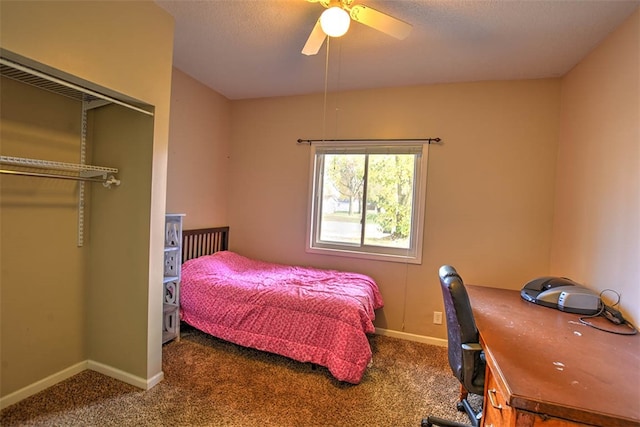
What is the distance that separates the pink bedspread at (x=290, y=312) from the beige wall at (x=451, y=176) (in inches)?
21.0

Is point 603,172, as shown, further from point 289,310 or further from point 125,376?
point 125,376

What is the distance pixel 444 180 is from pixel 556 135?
38.8 inches

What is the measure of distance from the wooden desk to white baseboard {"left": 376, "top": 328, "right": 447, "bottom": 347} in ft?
4.27

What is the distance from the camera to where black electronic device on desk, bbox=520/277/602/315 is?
1.70m

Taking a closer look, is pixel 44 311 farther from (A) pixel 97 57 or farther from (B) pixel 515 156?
(B) pixel 515 156

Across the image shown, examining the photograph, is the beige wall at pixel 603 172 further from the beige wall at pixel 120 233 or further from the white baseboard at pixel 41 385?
the white baseboard at pixel 41 385

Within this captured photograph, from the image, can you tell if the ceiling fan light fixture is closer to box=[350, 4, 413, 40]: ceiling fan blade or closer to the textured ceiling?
box=[350, 4, 413, 40]: ceiling fan blade

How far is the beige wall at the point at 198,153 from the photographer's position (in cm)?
283

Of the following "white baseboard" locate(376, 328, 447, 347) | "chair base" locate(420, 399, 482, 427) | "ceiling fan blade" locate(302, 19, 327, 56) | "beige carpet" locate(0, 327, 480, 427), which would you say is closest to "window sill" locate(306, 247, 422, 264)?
"white baseboard" locate(376, 328, 447, 347)

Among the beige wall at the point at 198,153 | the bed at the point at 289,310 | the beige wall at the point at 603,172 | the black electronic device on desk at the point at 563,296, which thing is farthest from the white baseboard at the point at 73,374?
the beige wall at the point at 603,172

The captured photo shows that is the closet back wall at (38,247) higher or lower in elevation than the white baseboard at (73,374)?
higher

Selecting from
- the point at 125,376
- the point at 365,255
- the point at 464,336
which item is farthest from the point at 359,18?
the point at 125,376

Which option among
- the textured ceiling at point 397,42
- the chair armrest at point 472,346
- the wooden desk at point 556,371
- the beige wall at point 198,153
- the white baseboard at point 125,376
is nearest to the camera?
the wooden desk at point 556,371

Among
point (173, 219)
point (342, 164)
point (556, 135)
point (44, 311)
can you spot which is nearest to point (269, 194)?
point (342, 164)
